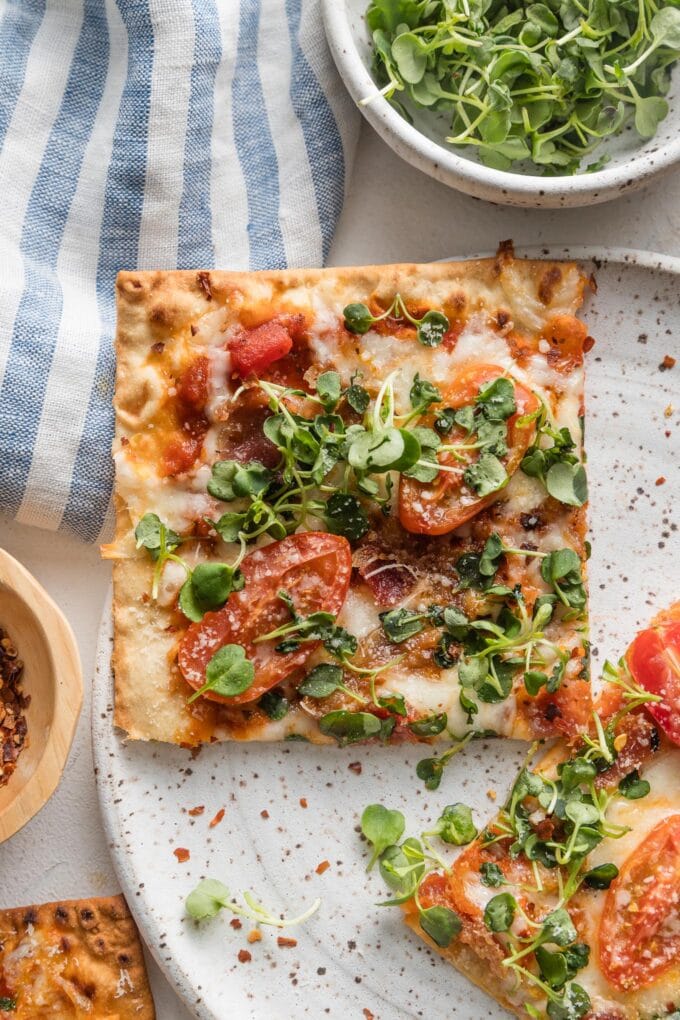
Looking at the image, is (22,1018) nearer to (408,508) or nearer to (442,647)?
(442,647)

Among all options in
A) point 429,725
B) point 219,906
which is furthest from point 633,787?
point 219,906

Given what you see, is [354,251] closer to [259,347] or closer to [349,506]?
[259,347]

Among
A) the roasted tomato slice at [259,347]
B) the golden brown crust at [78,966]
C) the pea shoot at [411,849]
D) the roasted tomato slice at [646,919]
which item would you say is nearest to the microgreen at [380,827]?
the pea shoot at [411,849]

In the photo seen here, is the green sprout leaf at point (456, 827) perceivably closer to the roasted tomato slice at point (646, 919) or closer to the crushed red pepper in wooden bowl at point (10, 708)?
the roasted tomato slice at point (646, 919)

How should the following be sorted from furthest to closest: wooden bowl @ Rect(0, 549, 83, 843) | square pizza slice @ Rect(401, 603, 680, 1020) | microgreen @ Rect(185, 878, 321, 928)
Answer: microgreen @ Rect(185, 878, 321, 928) → square pizza slice @ Rect(401, 603, 680, 1020) → wooden bowl @ Rect(0, 549, 83, 843)

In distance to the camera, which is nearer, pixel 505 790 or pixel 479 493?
pixel 479 493

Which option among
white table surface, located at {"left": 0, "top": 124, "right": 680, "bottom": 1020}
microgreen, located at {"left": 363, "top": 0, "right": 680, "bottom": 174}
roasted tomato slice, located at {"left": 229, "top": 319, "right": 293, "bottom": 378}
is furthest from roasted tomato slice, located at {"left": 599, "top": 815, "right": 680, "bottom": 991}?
microgreen, located at {"left": 363, "top": 0, "right": 680, "bottom": 174}

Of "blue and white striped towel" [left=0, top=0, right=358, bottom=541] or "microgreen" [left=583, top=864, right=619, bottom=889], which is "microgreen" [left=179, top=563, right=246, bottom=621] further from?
"microgreen" [left=583, top=864, right=619, bottom=889]

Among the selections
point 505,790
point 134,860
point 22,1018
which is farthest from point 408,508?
point 22,1018
